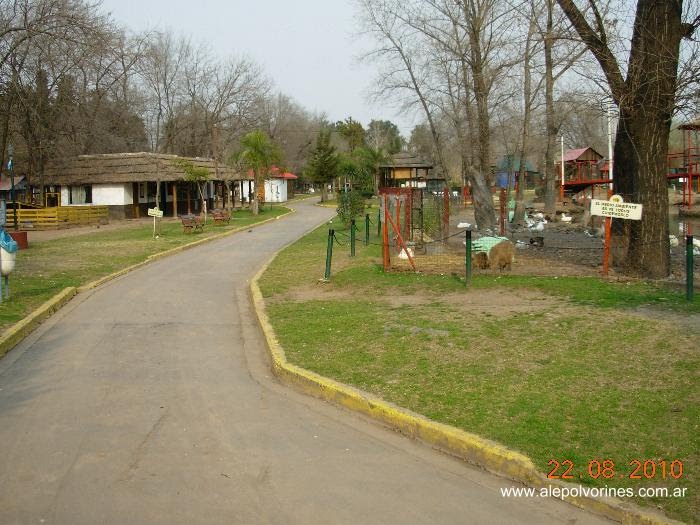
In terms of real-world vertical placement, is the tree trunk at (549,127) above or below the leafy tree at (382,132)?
below

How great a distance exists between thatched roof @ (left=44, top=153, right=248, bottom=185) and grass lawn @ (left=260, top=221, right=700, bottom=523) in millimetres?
29955

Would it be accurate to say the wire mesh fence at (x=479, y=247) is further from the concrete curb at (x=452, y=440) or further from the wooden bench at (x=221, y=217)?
the wooden bench at (x=221, y=217)

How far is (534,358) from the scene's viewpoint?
8.07 m

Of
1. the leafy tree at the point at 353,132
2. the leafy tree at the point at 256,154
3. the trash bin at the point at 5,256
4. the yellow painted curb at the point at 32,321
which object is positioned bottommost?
the yellow painted curb at the point at 32,321

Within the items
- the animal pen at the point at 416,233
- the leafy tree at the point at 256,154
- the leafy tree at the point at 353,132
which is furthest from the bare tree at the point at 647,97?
the leafy tree at the point at 353,132

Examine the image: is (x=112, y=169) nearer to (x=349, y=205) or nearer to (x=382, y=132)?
(x=349, y=205)

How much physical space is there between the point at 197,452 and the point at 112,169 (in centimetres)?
3933

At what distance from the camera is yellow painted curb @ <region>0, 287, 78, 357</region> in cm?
1004

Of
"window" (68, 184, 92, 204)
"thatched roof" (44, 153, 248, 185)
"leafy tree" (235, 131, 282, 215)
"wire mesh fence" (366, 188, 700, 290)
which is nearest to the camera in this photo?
"wire mesh fence" (366, 188, 700, 290)

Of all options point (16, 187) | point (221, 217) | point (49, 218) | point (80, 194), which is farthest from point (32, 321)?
point (16, 187)

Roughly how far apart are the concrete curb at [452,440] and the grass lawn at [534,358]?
13 centimetres

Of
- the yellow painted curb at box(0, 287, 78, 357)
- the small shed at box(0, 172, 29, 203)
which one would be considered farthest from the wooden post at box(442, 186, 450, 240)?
the small shed at box(0, 172, 29, 203)

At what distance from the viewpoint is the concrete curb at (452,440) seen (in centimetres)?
474

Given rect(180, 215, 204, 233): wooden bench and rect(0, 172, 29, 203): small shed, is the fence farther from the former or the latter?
rect(0, 172, 29, 203): small shed
